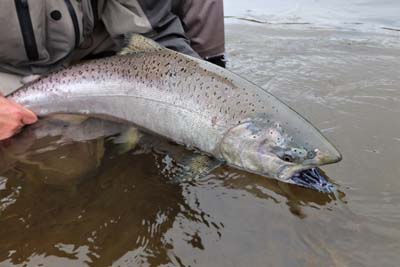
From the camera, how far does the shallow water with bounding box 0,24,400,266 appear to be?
5.35 feet

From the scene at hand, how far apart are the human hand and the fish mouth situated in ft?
4.83

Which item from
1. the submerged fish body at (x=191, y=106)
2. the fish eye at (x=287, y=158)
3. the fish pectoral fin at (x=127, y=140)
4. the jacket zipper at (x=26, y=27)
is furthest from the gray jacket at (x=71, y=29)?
the fish eye at (x=287, y=158)

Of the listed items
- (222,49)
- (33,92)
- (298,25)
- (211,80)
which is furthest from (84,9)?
(298,25)

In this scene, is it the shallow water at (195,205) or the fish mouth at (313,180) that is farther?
the fish mouth at (313,180)

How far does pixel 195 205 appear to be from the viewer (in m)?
1.92

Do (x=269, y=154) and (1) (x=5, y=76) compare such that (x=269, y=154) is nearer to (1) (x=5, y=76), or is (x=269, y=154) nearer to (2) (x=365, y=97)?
(2) (x=365, y=97)

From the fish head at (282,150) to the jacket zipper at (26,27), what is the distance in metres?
1.27

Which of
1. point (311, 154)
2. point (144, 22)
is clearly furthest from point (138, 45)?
point (311, 154)

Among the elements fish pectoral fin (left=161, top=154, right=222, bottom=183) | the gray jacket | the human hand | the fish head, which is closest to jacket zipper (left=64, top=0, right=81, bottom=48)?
the gray jacket

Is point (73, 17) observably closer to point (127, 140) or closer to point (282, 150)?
point (127, 140)

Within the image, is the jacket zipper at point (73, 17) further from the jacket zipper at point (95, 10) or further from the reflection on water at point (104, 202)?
the reflection on water at point (104, 202)

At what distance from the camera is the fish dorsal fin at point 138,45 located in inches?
99.4

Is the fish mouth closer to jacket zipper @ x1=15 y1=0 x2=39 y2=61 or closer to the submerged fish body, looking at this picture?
the submerged fish body

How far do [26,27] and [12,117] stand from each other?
49 centimetres
